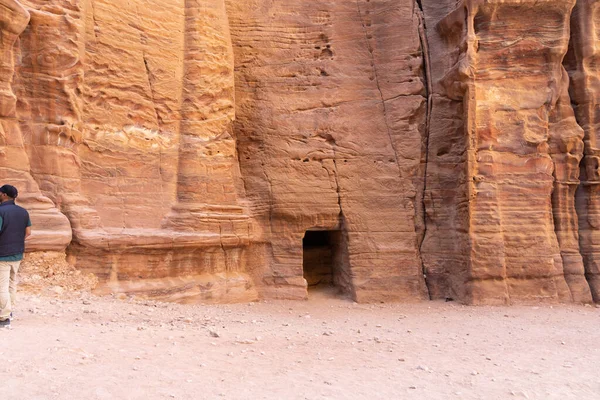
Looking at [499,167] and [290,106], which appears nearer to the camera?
[499,167]

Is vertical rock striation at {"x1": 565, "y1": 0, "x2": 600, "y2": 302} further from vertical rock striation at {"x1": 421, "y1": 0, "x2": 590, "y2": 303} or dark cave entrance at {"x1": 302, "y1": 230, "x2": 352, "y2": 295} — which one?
dark cave entrance at {"x1": 302, "y1": 230, "x2": 352, "y2": 295}

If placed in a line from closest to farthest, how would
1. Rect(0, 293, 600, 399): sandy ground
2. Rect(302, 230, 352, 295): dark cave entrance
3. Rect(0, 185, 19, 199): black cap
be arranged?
Rect(0, 293, 600, 399): sandy ground, Rect(0, 185, 19, 199): black cap, Rect(302, 230, 352, 295): dark cave entrance

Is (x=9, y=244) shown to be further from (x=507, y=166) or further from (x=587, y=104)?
(x=587, y=104)

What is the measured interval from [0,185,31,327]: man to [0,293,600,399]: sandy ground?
0.30 meters

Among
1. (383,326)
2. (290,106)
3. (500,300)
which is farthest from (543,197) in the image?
(290,106)

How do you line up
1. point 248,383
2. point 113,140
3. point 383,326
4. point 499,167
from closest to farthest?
point 248,383 → point 383,326 → point 113,140 → point 499,167

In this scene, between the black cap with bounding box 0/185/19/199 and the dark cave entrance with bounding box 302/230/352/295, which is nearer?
the black cap with bounding box 0/185/19/199

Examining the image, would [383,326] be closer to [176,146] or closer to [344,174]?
[344,174]

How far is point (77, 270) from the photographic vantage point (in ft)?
23.5

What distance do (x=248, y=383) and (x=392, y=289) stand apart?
621cm

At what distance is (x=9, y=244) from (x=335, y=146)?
6.44m

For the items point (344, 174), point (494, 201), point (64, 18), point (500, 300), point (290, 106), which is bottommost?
point (500, 300)

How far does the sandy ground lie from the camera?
11.6ft

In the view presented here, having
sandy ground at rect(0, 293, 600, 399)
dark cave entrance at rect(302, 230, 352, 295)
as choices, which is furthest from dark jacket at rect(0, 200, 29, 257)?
dark cave entrance at rect(302, 230, 352, 295)
